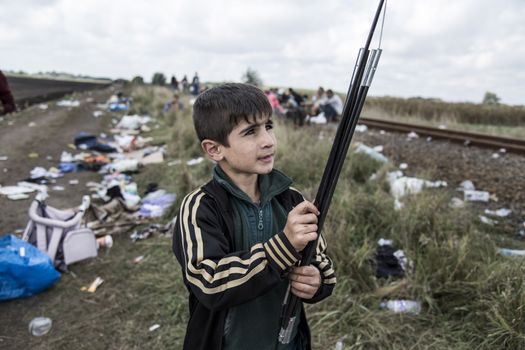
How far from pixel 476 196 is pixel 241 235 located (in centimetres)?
475

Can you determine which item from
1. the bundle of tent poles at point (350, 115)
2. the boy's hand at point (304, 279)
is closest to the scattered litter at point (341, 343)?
the boy's hand at point (304, 279)

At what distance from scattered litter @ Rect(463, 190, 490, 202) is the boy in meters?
4.35

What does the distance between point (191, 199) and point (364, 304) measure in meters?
2.12

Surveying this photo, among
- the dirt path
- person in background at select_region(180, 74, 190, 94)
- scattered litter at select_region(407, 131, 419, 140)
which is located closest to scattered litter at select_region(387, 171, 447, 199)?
scattered litter at select_region(407, 131, 419, 140)

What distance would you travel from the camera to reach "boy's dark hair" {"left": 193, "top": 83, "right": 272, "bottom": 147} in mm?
1343

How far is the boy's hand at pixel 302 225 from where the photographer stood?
1086 mm

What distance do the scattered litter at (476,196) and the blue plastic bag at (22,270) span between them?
487 centimetres

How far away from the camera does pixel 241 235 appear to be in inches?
54.9

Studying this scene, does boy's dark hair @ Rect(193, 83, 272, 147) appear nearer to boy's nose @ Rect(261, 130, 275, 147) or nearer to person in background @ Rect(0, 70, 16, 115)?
boy's nose @ Rect(261, 130, 275, 147)

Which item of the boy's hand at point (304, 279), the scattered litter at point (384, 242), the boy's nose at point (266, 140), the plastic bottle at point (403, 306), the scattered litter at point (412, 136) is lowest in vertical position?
the plastic bottle at point (403, 306)

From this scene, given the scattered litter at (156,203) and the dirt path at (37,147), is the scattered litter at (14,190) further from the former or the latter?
the scattered litter at (156,203)

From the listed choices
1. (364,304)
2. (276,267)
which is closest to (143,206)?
(364,304)

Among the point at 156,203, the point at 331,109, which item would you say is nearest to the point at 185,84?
the point at 331,109

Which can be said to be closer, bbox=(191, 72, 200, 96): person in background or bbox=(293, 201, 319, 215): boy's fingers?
bbox=(293, 201, 319, 215): boy's fingers
